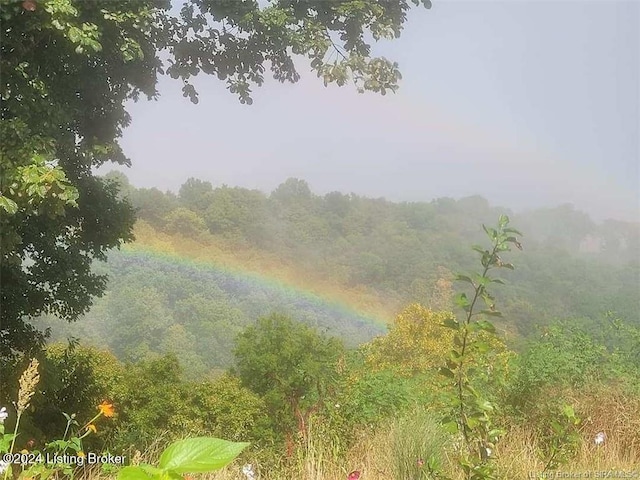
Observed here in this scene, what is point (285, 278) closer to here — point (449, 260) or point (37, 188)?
point (449, 260)

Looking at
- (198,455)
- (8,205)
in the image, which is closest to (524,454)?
(198,455)

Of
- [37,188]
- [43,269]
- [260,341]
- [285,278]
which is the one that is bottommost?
[285,278]

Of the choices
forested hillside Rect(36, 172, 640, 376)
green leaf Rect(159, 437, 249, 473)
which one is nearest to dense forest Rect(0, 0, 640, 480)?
green leaf Rect(159, 437, 249, 473)

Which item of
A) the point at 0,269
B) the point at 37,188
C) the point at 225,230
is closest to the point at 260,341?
the point at 0,269

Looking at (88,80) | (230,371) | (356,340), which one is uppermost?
(88,80)

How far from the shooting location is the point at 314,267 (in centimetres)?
6181

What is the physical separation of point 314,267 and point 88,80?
184 ft

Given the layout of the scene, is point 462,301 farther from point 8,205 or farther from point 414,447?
point 8,205

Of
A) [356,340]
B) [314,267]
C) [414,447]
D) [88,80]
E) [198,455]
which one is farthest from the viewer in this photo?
[314,267]

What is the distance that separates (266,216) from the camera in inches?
2494

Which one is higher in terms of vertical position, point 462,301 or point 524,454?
point 462,301

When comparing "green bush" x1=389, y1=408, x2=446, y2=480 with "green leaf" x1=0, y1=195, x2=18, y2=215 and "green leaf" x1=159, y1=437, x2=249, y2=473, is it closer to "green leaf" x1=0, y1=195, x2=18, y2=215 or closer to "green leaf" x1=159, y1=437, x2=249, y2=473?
"green leaf" x1=159, y1=437, x2=249, y2=473

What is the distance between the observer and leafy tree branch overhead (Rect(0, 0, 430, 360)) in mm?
4082

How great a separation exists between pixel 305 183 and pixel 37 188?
67.0 metres
